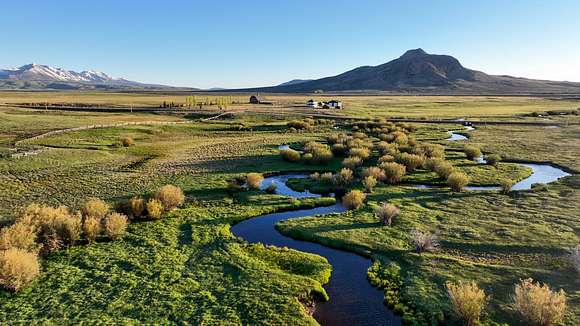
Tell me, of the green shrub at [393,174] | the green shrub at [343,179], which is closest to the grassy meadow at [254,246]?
the green shrub at [343,179]

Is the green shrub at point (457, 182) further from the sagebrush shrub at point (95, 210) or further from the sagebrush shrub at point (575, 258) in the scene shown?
the sagebrush shrub at point (95, 210)

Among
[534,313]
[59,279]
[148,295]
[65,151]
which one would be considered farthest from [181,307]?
[65,151]

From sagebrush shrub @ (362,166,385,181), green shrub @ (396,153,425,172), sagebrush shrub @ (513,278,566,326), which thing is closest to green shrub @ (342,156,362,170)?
Result: green shrub @ (396,153,425,172)

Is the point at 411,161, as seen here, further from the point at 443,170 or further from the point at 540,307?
the point at 540,307

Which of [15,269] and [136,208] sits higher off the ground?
[136,208]

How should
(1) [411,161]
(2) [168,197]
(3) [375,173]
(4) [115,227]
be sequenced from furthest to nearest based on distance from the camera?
1. (1) [411,161]
2. (3) [375,173]
3. (2) [168,197]
4. (4) [115,227]

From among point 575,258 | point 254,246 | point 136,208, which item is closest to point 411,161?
point 575,258

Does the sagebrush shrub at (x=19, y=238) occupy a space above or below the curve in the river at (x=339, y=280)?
above
